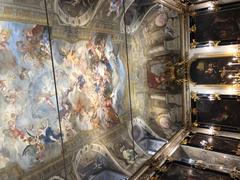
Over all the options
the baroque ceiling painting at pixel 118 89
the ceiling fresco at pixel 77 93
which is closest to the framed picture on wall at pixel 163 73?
the baroque ceiling painting at pixel 118 89

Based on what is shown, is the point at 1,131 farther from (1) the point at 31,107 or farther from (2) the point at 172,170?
(2) the point at 172,170

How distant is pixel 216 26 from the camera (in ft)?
21.6

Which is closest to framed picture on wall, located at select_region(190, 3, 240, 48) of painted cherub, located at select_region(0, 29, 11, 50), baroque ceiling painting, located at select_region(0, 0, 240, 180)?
baroque ceiling painting, located at select_region(0, 0, 240, 180)

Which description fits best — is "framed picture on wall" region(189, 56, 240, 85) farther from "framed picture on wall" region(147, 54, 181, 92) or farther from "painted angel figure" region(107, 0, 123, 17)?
"painted angel figure" region(107, 0, 123, 17)

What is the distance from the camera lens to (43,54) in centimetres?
370

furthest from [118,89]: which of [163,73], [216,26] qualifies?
[216,26]

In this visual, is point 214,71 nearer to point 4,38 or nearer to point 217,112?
point 217,112

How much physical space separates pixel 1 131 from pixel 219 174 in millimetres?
4127

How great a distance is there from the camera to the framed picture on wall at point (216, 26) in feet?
20.6

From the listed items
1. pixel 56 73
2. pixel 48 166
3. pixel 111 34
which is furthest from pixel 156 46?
pixel 48 166

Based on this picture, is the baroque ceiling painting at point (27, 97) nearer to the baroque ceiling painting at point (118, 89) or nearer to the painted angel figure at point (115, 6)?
the baroque ceiling painting at point (118, 89)

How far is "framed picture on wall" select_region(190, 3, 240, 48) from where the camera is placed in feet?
20.6

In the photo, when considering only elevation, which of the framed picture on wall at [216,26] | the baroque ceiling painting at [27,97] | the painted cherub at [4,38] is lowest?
the baroque ceiling painting at [27,97]

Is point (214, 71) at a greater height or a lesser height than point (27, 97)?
greater
